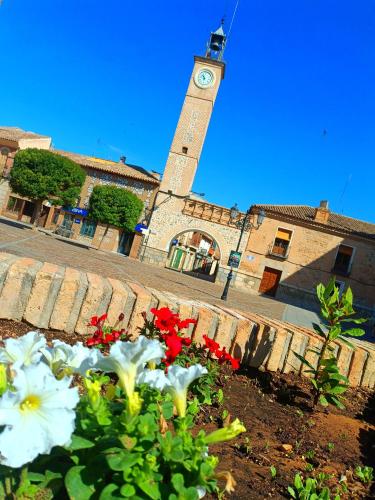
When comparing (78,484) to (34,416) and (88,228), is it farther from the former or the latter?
(88,228)

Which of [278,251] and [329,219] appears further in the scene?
[329,219]

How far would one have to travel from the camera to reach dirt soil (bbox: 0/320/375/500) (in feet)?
6.50

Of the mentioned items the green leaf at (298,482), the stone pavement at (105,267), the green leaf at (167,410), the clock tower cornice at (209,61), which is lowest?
the stone pavement at (105,267)

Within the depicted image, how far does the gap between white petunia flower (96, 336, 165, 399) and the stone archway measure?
31455 mm

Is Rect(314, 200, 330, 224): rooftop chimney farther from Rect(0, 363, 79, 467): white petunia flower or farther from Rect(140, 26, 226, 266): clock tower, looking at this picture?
Rect(0, 363, 79, 467): white petunia flower

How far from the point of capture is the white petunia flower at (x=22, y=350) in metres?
1.24

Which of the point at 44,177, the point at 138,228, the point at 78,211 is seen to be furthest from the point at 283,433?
the point at 78,211

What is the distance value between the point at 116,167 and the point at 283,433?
43.6 m

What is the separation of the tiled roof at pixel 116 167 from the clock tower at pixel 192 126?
292 inches

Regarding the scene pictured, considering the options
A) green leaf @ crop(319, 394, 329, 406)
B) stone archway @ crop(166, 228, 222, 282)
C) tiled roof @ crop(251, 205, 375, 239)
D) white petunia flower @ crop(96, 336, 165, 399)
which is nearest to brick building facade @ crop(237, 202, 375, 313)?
tiled roof @ crop(251, 205, 375, 239)

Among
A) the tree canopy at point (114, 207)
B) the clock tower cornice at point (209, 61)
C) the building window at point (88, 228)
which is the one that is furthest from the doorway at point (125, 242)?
the clock tower cornice at point (209, 61)

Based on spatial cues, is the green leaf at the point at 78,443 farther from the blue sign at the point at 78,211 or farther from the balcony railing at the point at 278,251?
the blue sign at the point at 78,211

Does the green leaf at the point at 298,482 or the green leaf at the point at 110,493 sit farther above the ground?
the green leaf at the point at 110,493

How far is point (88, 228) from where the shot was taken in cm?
4128
